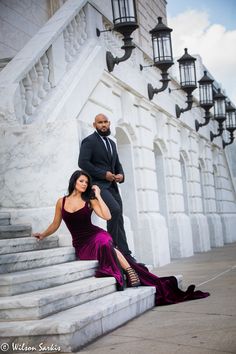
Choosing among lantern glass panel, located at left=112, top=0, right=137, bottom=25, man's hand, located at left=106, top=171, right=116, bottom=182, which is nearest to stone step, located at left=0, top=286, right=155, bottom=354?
man's hand, located at left=106, top=171, right=116, bottom=182

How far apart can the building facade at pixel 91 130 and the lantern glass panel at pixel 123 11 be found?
36 centimetres

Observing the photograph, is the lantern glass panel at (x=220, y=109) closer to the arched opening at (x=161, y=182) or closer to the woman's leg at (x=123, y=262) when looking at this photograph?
the arched opening at (x=161, y=182)

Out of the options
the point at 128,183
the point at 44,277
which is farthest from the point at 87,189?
the point at 128,183

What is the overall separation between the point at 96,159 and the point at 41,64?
1.73 metres

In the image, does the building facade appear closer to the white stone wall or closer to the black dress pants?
the white stone wall

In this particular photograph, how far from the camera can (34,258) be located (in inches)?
216

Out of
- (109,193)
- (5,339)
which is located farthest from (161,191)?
(5,339)

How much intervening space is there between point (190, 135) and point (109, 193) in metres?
11.2

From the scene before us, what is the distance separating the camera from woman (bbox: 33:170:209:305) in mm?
6023

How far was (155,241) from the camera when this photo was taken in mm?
12094

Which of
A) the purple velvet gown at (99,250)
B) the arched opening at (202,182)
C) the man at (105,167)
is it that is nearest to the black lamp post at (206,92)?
the arched opening at (202,182)

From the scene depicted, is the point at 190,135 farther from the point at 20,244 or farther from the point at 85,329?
the point at 85,329

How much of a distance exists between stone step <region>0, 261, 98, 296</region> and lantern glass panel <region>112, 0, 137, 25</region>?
201 inches

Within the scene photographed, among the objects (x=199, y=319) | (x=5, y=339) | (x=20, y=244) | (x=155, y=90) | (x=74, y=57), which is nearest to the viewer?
(x=5, y=339)
